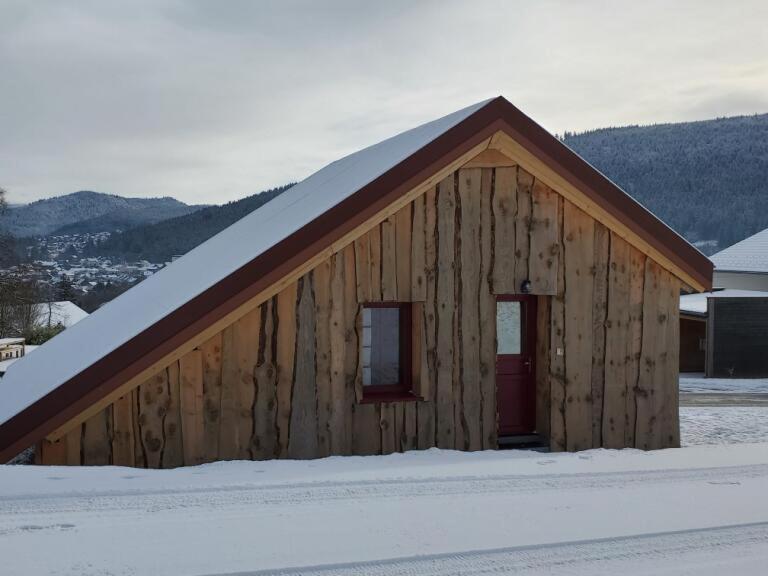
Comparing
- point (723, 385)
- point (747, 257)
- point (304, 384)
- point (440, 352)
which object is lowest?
point (723, 385)

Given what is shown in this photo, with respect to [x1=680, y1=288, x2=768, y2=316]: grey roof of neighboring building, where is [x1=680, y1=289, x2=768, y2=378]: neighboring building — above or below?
below

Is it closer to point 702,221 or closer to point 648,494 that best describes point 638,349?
point 648,494

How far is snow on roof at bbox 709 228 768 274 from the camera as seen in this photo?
28.8 m

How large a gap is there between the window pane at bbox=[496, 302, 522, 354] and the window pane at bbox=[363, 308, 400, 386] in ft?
4.25

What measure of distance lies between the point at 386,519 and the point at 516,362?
14.4ft

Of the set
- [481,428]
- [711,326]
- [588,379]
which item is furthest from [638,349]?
[711,326]

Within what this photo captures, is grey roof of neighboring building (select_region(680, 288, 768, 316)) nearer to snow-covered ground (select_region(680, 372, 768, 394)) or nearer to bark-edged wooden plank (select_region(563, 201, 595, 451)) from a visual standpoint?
snow-covered ground (select_region(680, 372, 768, 394))

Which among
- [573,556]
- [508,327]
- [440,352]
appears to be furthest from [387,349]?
[573,556]

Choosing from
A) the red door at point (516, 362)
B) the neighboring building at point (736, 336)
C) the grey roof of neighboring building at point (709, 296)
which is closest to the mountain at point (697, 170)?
the grey roof of neighboring building at point (709, 296)

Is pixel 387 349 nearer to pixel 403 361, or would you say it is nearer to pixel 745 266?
pixel 403 361

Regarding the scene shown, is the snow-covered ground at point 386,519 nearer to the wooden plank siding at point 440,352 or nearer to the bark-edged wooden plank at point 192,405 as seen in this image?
the bark-edged wooden plank at point 192,405

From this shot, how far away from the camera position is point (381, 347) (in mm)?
8789

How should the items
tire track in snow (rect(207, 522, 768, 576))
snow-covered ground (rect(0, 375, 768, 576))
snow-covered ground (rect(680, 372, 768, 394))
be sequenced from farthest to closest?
snow-covered ground (rect(680, 372, 768, 394)), snow-covered ground (rect(0, 375, 768, 576)), tire track in snow (rect(207, 522, 768, 576))

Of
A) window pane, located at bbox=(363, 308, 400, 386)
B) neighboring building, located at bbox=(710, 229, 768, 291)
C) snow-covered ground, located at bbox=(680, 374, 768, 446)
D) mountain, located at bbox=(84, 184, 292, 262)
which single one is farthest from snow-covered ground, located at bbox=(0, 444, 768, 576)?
mountain, located at bbox=(84, 184, 292, 262)
